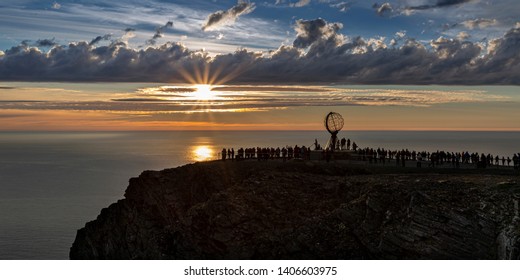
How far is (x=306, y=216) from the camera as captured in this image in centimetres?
3691

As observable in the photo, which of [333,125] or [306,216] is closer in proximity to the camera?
[306,216]

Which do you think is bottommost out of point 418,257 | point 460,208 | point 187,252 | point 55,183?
point 55,183

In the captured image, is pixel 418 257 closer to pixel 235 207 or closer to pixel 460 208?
pixel 460 208

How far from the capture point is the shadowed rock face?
96.7ft

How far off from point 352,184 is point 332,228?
9.15 metres

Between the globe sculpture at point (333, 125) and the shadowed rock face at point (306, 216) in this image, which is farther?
the globe sculpture at point (333, 125)

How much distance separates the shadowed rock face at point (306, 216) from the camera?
29469 mm

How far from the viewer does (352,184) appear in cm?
4125

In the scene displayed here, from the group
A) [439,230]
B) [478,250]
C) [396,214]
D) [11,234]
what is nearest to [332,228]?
[396,214]

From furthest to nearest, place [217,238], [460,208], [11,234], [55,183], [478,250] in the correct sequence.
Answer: [55,183] < [11,234] < [217,238] < [460,208] < [478,250]

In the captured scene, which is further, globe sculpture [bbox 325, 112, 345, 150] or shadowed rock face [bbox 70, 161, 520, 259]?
globe sculpture [bbox 325, 112, 345, 150]
